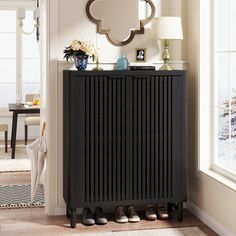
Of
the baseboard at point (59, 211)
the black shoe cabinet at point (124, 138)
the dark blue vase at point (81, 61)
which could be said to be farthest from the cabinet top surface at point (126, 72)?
the baseboard at point (59, 211)

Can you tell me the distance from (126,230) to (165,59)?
4.74ft

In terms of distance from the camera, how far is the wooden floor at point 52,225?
392 cm

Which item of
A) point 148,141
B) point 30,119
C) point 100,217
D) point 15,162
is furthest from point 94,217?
point 30,119

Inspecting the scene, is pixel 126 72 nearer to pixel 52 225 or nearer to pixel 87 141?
pixel 87 141

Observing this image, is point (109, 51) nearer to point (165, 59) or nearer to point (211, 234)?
point (165, 59)

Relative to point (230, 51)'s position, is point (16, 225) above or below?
below

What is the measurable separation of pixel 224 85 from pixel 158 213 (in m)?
1.18

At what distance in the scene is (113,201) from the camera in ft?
13.3

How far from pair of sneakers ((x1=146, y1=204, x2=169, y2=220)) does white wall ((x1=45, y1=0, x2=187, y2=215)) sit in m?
0.73

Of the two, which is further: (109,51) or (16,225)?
(109,51)

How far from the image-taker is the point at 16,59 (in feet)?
29.9

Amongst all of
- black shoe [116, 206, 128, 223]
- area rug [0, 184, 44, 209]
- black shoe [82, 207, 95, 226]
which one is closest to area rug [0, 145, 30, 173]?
area rug [0, 184, 44, 209]

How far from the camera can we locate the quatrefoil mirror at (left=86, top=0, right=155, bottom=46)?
4324 mm

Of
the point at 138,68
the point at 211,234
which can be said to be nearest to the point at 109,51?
the point at 138,68
